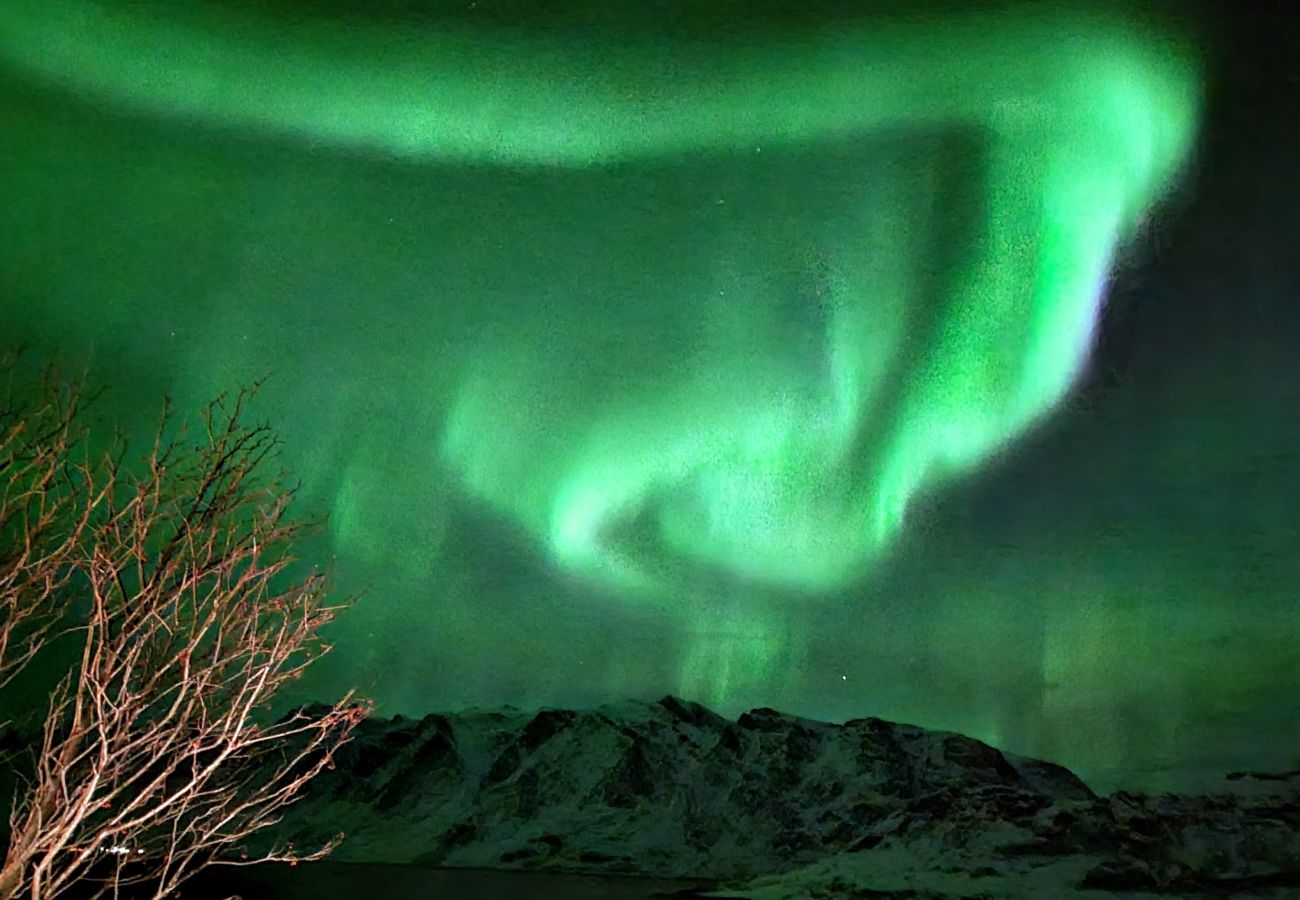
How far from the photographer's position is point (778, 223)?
23.0 feet

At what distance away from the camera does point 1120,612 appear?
249 inches

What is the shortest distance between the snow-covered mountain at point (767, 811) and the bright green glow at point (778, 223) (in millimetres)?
930

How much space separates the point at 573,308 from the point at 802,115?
5.74 ft

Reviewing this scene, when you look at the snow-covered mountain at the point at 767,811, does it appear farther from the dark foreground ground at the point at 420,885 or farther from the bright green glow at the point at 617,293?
the bright green glow at the point at 617,293

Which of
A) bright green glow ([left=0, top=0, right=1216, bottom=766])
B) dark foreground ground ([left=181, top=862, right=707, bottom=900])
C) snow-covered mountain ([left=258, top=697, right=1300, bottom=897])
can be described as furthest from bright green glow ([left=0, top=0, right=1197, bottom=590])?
dark foreground ground ([left=181, top=862, right=707, bottom=900])

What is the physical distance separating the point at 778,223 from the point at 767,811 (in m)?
3.27

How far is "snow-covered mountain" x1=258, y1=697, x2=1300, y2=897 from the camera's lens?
5828 millimetres

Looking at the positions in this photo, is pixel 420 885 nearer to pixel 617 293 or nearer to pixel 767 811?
pixel 767 811

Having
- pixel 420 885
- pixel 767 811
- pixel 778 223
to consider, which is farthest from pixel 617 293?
pixel 420 885

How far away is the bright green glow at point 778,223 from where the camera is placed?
6.71m

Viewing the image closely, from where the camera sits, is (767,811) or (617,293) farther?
(617,293)

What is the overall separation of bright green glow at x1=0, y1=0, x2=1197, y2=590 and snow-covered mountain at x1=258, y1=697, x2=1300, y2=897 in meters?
0.93

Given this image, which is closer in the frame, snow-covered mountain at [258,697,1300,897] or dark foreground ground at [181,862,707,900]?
snow-covered mountain at [258,697,1300,897]

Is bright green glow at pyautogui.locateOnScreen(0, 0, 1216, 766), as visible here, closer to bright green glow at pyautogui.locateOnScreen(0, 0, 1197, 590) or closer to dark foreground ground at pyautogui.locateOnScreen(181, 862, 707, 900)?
bright green glow at pyautogui.locateOnScreen(0, 0, 1197, 590)
